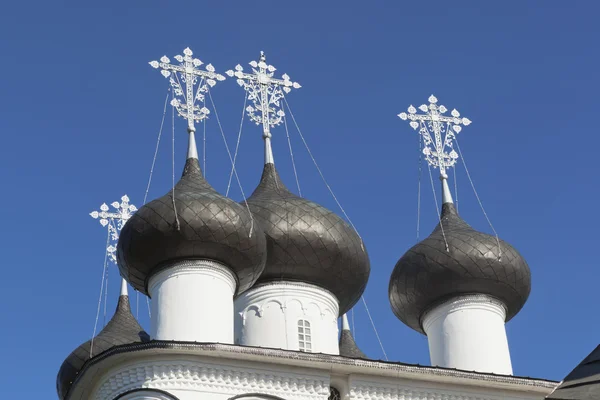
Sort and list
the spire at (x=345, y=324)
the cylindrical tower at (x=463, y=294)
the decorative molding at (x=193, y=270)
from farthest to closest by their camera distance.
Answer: the spire at (x=345, y=324), the cylindrical tower at (x=463, y=294), the decorative molding at (x=193, y=270)

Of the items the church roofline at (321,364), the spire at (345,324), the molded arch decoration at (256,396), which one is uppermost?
the spire at (345,324)

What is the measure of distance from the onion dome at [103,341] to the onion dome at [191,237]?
2353 millimetres

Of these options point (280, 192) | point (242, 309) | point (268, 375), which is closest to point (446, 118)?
point (280, 192)

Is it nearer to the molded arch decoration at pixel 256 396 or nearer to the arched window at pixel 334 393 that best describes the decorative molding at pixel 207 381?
the molded arch decoration at pixel 256 396

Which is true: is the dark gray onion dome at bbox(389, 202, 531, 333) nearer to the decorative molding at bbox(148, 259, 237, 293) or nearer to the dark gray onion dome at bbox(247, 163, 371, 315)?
the dark gray onion dome at bbox(247, 163, 371, 315)

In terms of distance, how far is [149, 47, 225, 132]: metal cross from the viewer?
14.1 meters

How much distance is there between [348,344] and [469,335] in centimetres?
283

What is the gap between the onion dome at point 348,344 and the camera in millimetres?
15666

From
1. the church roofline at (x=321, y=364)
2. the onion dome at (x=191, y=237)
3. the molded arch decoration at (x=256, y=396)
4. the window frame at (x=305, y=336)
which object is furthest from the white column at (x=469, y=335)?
the molded arch decoration at (x=256, y=396)

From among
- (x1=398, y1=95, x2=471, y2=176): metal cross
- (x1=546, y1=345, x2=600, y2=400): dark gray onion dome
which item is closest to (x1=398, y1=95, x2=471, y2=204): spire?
(x1=398, y1=95, x2=471, y2=176): metal cross

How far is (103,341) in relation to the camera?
14648 mm

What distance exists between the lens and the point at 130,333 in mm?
14930

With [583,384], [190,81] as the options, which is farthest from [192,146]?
[583,384]

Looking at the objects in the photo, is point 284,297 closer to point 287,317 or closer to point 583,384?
point 287,317
